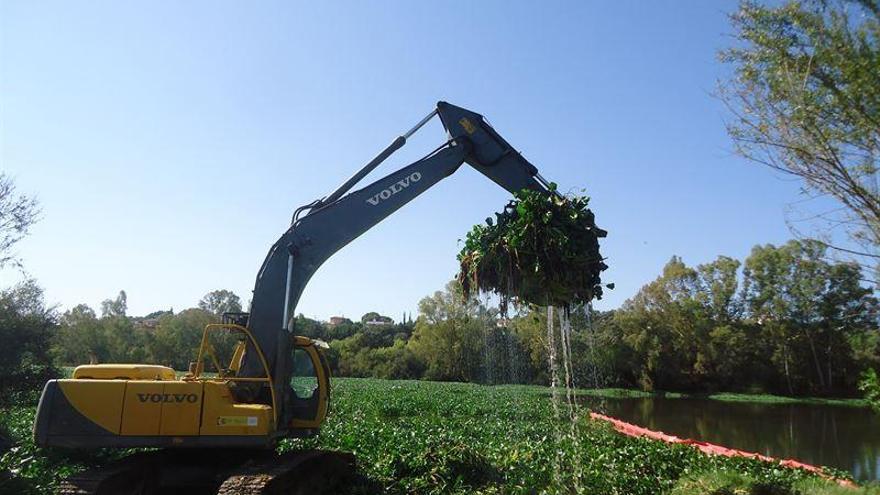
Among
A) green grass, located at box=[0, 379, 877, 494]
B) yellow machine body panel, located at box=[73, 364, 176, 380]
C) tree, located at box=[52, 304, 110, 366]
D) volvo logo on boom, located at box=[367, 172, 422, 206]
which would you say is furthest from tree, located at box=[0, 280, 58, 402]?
tree, located at box=[52, 304, 110, 366]

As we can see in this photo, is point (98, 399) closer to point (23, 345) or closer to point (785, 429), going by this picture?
point (23, 345)

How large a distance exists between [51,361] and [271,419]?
78.3 feet

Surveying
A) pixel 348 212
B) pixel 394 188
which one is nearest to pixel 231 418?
pixel 348 212

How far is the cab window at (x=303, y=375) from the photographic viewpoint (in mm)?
8172

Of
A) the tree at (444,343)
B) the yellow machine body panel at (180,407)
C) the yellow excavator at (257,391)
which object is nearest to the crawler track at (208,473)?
the yellow excavator at (257,391)

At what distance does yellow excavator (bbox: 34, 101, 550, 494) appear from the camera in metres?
6.97

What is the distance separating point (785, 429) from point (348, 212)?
2645cm

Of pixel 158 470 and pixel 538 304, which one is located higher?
pixel 538 304

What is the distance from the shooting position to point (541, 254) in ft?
25.5

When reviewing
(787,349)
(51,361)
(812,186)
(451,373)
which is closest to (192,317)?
(451,373)

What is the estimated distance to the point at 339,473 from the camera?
8719mm

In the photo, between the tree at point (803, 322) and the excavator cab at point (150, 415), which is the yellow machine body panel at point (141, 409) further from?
the tree at point (803, 322)

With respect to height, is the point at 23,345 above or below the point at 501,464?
above

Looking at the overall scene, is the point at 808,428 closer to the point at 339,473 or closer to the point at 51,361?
the point at 339,473
